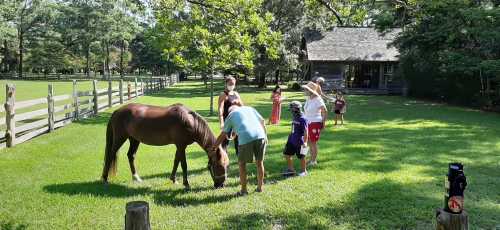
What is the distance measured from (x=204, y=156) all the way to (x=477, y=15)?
1419 cm

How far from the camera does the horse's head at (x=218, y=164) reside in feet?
21.6

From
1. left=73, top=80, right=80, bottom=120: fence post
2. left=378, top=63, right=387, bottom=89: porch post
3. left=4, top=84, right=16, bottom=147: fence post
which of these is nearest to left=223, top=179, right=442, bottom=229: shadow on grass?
left=4, top=84, right=16, bottom=147: fence post

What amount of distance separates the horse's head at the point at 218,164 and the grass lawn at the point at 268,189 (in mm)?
180

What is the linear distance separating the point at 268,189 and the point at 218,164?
896 millimetres

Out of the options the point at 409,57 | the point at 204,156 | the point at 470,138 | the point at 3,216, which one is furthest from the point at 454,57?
the point at 3,216

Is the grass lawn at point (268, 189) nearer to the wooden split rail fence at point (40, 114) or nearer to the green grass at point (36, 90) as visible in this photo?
the wooden split rail fence at point (40, 114)

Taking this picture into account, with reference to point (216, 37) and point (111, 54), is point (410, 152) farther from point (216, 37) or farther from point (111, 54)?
point (111, 54)

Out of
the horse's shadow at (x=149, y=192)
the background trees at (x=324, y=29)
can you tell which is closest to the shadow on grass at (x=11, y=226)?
the horse's shadow at (x=149, y=192)

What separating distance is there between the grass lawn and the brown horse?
1.29 feet

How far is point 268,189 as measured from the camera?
22.5 feet

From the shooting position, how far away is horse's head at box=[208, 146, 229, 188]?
21.6ft

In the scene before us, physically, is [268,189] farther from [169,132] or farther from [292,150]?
[169,132]

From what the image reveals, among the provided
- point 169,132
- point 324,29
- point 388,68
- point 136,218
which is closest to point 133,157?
point 169,132

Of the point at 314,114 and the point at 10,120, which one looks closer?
the point at 314,114
